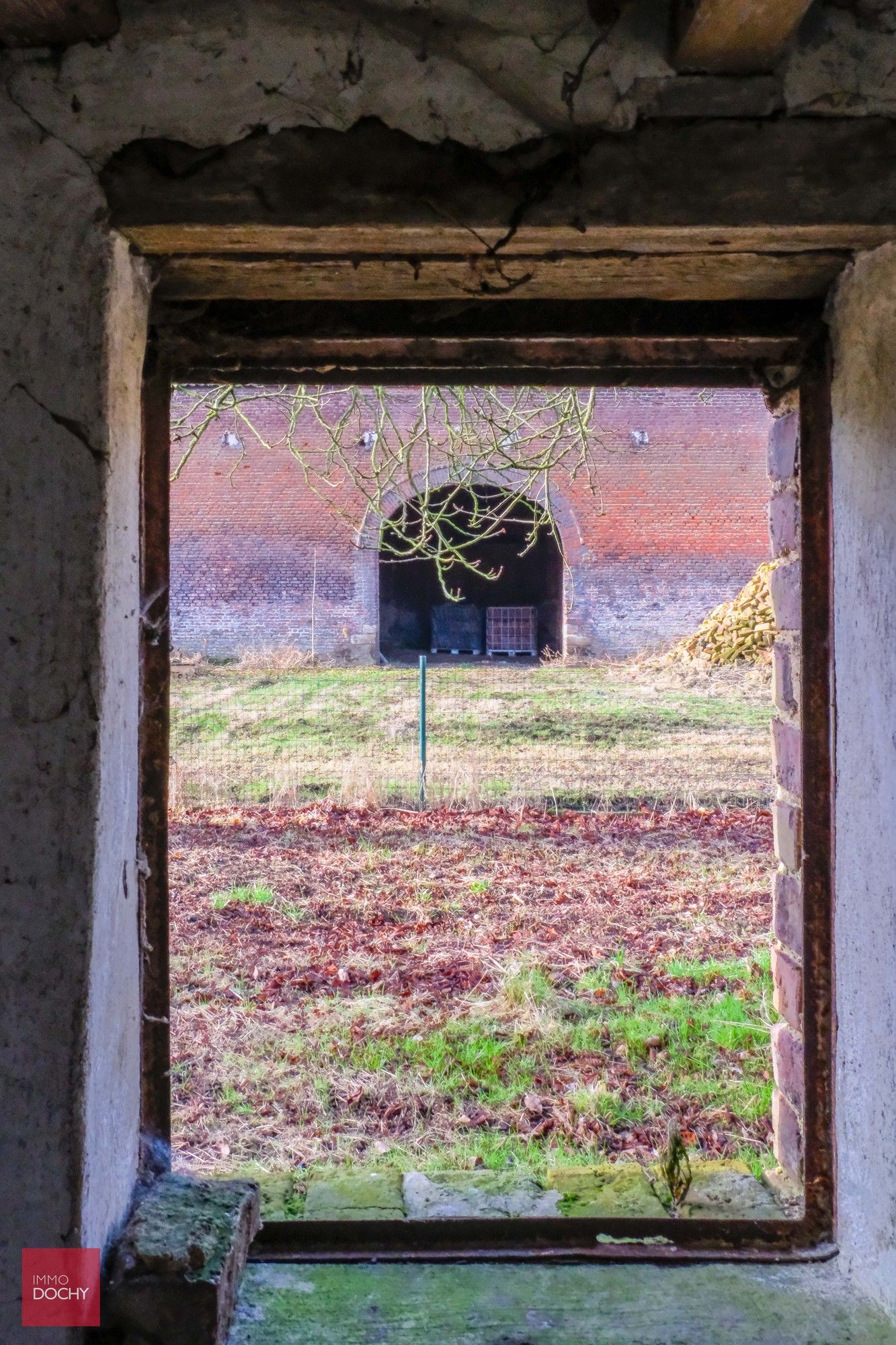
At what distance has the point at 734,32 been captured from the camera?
1.29 meters

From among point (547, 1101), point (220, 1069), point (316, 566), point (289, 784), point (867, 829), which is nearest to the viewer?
point (867, 829)

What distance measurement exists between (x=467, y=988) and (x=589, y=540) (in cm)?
1108

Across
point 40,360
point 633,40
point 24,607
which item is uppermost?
point 633,40

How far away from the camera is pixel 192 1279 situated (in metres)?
1.38

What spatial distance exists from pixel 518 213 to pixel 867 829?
1149 millimetres

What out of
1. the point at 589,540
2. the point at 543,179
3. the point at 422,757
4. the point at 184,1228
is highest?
the point at 589,540

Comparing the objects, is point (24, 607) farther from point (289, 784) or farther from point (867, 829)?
point (289, 784)

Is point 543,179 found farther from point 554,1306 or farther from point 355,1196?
point 355,1196

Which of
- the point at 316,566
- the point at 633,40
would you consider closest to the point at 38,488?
the point at 633,40

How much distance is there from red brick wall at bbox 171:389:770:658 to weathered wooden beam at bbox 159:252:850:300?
496 inches

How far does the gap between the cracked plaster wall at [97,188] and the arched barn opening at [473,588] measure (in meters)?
15.4

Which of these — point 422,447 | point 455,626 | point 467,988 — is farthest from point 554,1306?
point 455,626

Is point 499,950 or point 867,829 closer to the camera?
point 867,829

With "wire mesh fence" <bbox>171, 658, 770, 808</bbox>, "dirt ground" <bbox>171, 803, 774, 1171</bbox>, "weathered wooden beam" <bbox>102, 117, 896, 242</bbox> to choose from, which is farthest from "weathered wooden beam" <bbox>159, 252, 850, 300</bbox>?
"wire mesh fence" <bbox>171, 658, 770, 808</bbox>
